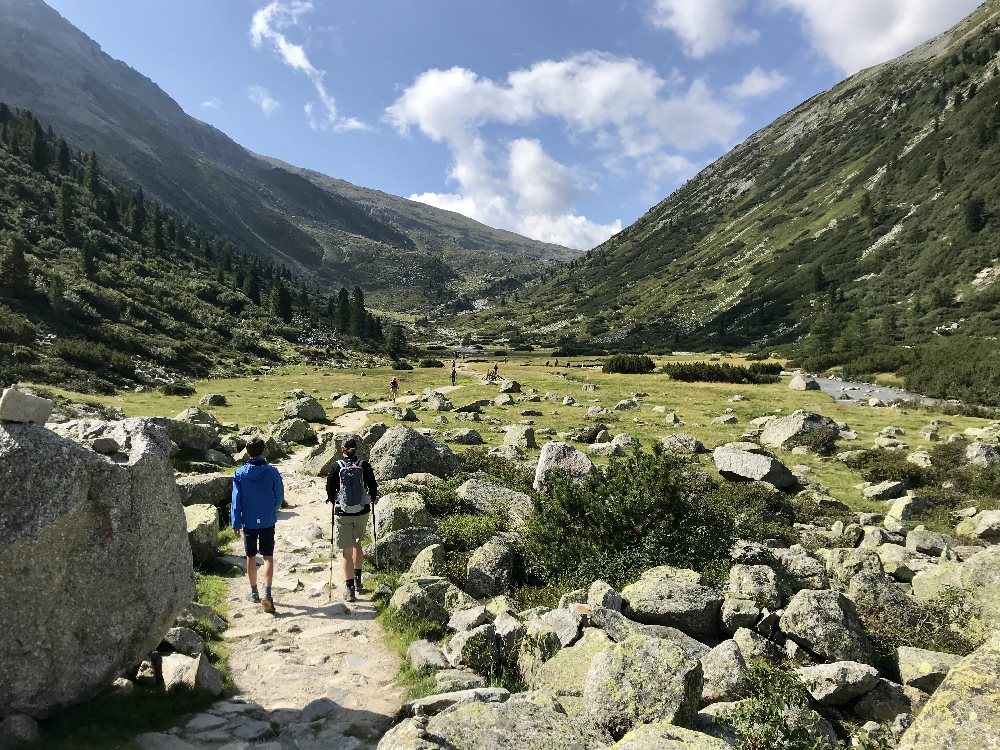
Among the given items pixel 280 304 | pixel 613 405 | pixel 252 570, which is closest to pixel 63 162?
pixel 280 304

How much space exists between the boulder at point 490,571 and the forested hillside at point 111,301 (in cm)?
4378

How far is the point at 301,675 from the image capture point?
844 cm

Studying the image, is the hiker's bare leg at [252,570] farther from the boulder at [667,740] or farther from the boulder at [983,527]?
the boulder at [983,527]

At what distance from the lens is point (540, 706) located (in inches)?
257

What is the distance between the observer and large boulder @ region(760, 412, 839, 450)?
3155cm

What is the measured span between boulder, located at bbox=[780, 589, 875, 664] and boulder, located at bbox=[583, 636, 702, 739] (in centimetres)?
322

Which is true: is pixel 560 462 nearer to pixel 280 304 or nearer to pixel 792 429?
pixel 792 429

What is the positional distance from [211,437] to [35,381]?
1096 inches

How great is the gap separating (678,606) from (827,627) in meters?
2.30

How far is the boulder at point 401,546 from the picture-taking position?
45.1 ft

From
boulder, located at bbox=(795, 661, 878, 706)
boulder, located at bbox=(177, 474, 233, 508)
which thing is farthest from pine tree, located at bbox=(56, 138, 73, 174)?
boulder, located at bbox=(795, 661, 878, 706)

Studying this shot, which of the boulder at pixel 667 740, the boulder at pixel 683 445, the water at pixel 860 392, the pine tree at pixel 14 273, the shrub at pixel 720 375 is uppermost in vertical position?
the pine tree at pixel 14 273

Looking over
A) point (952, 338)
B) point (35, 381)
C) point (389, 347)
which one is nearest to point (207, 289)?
point (389, 347)

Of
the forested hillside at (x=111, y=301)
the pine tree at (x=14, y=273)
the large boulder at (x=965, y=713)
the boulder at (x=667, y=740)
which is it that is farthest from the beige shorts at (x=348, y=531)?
the pine tree at (x=14, y=273)
